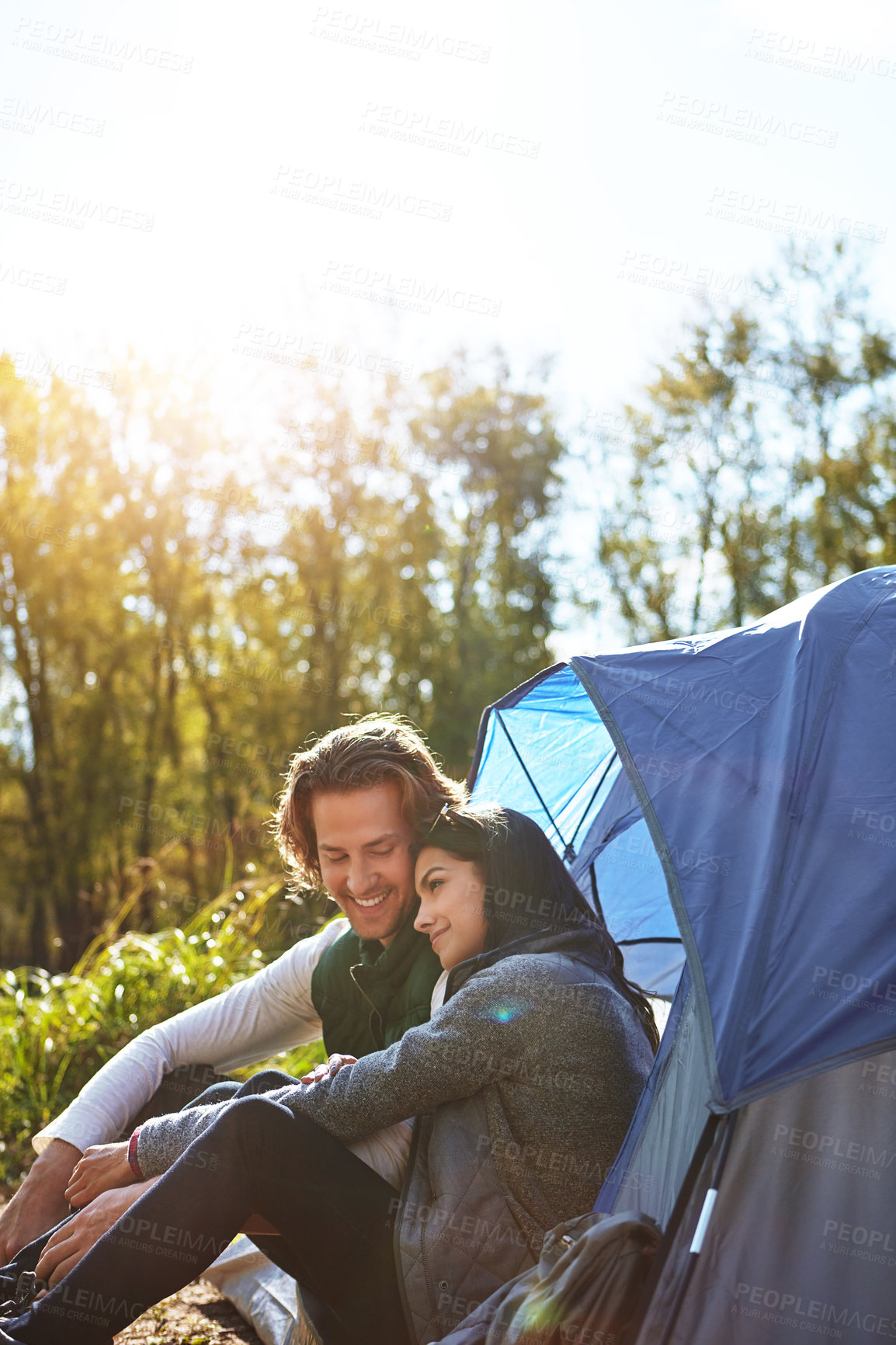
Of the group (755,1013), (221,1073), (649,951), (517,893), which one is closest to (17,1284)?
(221,1073)

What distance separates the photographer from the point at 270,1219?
87.9 inches

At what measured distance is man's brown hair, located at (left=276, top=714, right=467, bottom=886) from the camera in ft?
9.54

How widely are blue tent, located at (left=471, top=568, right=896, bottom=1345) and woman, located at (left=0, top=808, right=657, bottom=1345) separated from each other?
0.14 m

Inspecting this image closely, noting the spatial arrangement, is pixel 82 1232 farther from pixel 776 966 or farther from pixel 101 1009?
pixel 101 1009

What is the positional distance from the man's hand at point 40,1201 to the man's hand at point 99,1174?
0.65 feet

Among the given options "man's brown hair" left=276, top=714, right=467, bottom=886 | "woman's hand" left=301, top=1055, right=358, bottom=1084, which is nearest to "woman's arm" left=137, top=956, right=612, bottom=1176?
"woman's hand" left=301, top=1055, right=358, bottom=1084

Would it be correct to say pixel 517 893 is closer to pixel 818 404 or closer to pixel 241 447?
pixel 241 447

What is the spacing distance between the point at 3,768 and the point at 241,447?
5741 millimetres

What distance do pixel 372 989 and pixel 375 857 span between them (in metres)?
0.37

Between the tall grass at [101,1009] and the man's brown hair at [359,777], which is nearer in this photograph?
the man's brown hair at [359,777]

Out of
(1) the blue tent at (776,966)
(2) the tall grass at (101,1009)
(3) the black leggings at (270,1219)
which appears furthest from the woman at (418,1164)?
(2) the tall grass at (101,1009)

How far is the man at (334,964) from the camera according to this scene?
2.79m

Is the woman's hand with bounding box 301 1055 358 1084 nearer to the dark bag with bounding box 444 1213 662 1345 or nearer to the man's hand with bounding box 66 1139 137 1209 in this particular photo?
the man's hand with bounding box 66 1139 137 1209

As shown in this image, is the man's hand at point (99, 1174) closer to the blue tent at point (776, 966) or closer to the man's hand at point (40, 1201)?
the man's hand at point (40, 1201)
